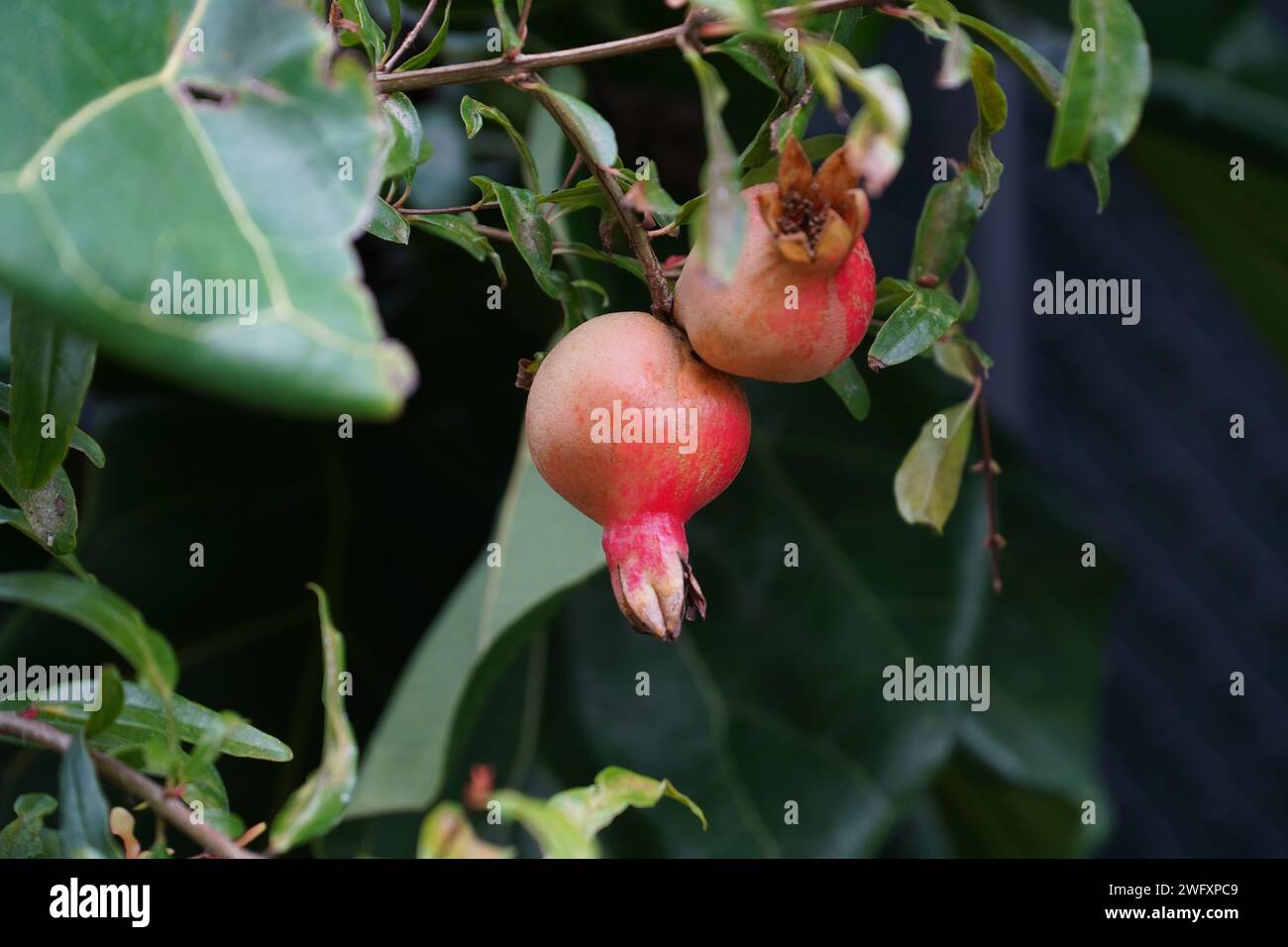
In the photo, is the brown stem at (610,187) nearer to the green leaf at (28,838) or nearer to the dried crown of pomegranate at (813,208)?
the dried crown of pomegranate at (813,208)

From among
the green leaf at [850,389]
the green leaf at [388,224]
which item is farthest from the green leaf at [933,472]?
the green leaf at [388,224]

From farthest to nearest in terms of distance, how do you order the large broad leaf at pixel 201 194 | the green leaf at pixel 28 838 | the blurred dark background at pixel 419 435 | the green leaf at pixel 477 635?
the blurred dark background at pixel 419 435 → the green leaf at pixel 477 635 → the green leaf at pixel 28 838 → the large broad leaf at pixel 201 194

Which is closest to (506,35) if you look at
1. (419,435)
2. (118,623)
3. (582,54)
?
(582,54)

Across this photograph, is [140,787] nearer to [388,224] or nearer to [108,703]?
[108,703]

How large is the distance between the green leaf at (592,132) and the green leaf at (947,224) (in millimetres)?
84

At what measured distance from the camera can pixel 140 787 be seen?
0.76 feet

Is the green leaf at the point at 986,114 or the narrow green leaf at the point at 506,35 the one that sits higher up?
the narrow green leaf at the point at 506,35

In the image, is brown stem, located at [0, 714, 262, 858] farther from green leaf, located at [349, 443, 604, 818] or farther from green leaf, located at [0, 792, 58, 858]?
green leaf, located at [349, 443, 604, 818]

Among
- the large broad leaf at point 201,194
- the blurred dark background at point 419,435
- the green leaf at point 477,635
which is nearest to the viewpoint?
the large broad leaf at point 201,194

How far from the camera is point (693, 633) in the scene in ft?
2.46

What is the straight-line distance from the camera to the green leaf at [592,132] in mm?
252

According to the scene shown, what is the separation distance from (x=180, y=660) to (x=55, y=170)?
575 mm

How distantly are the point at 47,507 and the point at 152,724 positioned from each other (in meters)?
0.05

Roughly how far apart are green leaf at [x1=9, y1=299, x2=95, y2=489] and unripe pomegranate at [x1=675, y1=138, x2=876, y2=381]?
113mm
